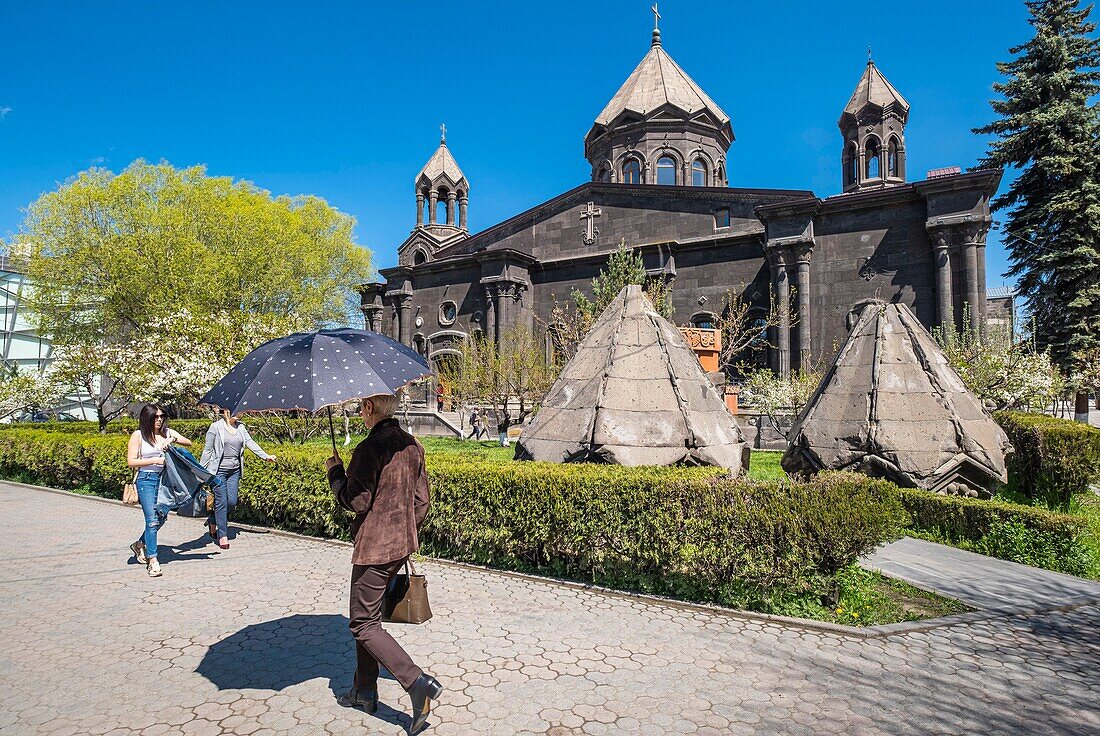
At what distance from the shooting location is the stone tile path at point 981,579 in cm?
532

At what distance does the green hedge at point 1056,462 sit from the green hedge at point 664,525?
188 inches

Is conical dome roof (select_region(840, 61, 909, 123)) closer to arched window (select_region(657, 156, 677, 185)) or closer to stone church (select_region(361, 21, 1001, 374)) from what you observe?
stone church (select_region(361, 21, 1001, 374))

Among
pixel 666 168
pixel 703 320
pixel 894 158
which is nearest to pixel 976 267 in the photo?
pixel 894 158

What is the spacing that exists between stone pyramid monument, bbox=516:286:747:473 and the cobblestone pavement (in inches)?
67.8

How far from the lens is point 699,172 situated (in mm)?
29609

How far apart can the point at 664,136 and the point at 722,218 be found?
6.33m

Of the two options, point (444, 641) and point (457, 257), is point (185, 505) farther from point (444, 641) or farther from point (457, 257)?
point (457, 257)

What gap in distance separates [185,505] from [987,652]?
7236 mm

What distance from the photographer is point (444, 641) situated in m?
4.39

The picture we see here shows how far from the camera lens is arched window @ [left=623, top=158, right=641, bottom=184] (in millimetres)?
29631

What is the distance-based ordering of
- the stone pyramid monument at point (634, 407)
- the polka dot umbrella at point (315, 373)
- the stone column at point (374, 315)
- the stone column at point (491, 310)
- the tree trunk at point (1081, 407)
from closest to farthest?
the polka dot umbrella at point (315, 373) → the stone pyramid monument at point (634, 407) → the tree trunk at point (1081, 407) → the stone column at point (491, 310) → the stone column at point (374, 315)

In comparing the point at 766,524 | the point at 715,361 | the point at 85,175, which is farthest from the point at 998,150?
the point at 85,175

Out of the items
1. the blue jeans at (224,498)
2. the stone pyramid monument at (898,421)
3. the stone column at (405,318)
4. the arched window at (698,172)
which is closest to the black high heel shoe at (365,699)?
the blue jeans at (224,498)

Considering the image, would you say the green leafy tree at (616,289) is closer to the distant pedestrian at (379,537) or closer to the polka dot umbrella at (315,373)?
the polka dot umbrella at (315,373)
